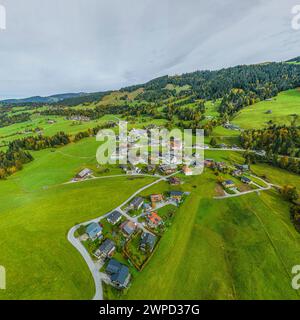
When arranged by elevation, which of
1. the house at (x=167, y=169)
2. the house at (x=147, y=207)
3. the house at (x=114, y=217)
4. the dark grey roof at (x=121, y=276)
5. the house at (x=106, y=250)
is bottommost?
the dark grey roof at (x=121, y=276)

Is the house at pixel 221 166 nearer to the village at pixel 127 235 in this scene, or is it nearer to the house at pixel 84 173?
the village at pixel 127 235

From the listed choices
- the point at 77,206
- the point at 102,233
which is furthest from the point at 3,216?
the point at 102,233

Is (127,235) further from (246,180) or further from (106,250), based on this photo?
(246,180)

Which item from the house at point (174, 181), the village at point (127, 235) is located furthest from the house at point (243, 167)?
the village at point (127, 235)

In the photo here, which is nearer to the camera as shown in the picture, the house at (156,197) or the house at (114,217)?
the house at (114,217)

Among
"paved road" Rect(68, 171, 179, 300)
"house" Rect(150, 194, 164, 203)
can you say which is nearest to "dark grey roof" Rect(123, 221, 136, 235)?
"paved road" Rect(68, 171, 179, 300)

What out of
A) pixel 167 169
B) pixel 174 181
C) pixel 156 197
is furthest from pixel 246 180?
pixel 156 197

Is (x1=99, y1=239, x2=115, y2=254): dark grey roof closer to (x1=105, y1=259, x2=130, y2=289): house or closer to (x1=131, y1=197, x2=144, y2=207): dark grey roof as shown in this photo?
(x1=105, y1=259, x2=130, y2=289): house
